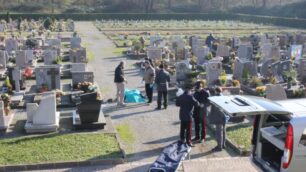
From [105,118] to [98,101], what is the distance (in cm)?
156

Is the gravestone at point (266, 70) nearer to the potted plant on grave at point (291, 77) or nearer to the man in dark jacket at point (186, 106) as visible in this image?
the potted plant on grave at point (291, 77)

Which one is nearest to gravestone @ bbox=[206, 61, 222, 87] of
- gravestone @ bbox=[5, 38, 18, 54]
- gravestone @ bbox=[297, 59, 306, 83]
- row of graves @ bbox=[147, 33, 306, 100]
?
row of graves @ bbox=[147, 33, 306, 100]

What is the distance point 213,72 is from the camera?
63.9 feet

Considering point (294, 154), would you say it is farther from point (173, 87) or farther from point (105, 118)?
point (173, 87)

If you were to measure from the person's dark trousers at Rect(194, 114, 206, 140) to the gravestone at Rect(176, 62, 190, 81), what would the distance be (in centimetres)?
804

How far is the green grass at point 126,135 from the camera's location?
41.5ft

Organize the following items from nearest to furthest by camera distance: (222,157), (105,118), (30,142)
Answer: (222,157), (30,142), (105,118)

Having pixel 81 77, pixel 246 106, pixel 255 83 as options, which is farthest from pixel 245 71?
pixel 246 106

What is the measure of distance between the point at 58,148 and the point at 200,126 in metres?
4.11

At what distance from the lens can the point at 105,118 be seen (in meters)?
15.1

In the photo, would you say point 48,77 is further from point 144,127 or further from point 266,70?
point 266,70

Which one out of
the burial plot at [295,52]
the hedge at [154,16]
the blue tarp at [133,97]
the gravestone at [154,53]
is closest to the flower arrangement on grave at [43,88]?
the blue tarp at [133,97]

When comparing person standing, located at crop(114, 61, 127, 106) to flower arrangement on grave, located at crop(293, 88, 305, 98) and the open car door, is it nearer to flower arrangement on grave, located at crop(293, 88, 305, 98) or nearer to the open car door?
flower arrangement on grave, located at crop(293, 88, 305, 98)

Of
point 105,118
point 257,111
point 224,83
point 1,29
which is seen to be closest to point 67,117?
point 105,118
